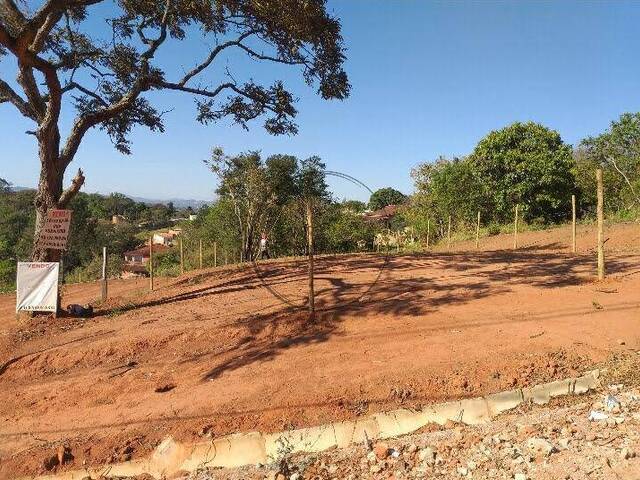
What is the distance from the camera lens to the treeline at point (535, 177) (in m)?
21.0

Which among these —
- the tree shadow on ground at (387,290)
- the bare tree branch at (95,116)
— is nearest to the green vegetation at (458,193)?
the tree shadow on ground at (387,290)

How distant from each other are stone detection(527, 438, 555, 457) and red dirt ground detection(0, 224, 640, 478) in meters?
1.08

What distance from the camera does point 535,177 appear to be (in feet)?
69.2

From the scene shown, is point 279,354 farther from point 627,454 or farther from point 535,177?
point 535,177

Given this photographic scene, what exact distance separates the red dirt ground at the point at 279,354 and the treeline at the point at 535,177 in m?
13.4

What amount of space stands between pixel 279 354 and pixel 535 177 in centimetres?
1907

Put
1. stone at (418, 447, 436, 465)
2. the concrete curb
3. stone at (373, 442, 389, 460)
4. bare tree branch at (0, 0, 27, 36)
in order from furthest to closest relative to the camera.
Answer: bare tree branch at (0, 0, 27, 36), the concrete curb, stone at (373, 442, 389, 460), stone at (418, 447, 436, 465)

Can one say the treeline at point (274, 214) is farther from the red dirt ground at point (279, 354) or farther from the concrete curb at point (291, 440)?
the concrete curb at point (291, 440)

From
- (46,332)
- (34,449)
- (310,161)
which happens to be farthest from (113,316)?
(310,161)

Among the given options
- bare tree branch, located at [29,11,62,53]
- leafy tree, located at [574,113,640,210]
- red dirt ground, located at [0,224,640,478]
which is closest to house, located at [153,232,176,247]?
leafy tree, located at [574,113,640,210]

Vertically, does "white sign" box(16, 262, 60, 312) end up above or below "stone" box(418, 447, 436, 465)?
above

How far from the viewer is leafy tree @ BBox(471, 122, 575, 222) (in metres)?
21.0

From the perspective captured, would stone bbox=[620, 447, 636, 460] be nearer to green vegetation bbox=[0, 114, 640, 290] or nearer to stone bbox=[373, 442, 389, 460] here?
stone bbox=[373, 442, 389, 460]

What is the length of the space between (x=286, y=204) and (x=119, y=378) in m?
16.1
